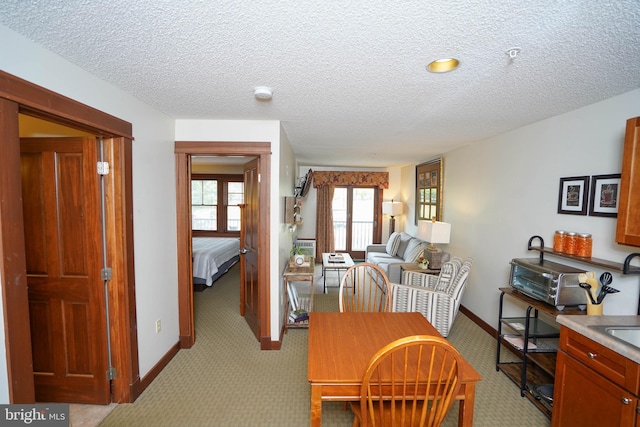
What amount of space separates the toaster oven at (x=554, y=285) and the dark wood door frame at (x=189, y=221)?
7.69 ft

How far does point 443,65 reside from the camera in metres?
1.50

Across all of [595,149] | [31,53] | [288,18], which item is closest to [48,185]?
[31,53]

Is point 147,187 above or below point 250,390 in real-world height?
above

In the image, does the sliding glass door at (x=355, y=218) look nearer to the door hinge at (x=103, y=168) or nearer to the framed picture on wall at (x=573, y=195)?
the framed picture on wall at (x=573, y=195)

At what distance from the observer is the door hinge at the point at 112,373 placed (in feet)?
6.72

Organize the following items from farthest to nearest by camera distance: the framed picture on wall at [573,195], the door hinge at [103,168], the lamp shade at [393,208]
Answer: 1. the lamp shade at [393,208]
2. the framed picture on wall at [573,195]
3. the door hinge at [103,168]

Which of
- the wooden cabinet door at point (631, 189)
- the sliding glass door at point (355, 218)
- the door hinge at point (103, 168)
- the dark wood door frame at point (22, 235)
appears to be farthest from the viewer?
the sliding glass door at point (355, 218)

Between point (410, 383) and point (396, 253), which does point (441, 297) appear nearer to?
point (410, 383)

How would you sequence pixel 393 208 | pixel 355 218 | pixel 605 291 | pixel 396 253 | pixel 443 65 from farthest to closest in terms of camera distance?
pixel 355 218, pixel 393 208, pixel 396 253, pixel 605 291, pixel 443 65

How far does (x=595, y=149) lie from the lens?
2096 mm

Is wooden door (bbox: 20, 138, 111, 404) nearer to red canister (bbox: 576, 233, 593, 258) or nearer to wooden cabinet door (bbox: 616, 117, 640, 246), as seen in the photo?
wooden cabinet door (bbox: 616, 117, 640, 246)

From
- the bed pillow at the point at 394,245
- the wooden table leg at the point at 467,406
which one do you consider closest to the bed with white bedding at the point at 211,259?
the bed pillow at the point at 394,245

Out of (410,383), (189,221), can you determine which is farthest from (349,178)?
(410,383)

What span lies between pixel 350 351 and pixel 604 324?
4.84ft
